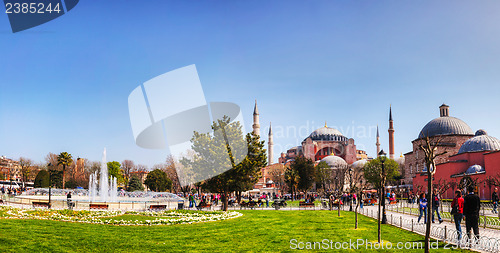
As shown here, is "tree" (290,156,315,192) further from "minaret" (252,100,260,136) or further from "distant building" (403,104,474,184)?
"minaret" (252,100,260,136)

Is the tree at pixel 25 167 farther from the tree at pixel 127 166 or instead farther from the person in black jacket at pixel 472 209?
the person in black jacket at pixel 472 209

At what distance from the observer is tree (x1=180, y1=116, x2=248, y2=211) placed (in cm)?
2208

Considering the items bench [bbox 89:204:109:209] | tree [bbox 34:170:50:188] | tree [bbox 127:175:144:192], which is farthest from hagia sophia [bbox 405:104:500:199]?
tree [bbox 34:170:50:188]

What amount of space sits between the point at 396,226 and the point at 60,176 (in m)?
53.7

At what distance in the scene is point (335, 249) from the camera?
8.52m

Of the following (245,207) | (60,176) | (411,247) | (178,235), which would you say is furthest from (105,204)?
(60,176)

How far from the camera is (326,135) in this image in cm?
8694

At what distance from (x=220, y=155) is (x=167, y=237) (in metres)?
11.9

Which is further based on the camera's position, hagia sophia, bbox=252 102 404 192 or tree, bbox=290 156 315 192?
hagia sophia, bbox=252 102 404 192

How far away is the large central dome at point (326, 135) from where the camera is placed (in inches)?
3411

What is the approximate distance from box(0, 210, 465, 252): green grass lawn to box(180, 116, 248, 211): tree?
916 cm

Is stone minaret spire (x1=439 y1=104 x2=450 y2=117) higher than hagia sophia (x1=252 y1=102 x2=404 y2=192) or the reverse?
higher

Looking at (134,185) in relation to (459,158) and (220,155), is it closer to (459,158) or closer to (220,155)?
(220,155)

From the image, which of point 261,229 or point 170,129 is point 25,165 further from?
Result: point 261,229
